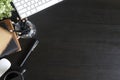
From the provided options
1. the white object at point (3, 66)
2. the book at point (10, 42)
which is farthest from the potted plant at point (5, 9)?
the white object at point (3, 66)

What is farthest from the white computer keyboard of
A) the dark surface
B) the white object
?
the white object

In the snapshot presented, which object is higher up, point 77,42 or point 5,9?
point 5,9

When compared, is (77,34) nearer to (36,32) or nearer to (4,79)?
(36,32)

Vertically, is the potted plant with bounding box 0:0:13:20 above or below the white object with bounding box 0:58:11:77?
above

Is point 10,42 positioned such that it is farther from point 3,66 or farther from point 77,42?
point 77,42

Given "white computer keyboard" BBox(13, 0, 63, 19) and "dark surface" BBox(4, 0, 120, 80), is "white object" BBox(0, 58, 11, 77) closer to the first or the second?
"dark surface" BBox(4, 0, 120, 80)

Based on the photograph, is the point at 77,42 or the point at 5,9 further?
the point at 77,42

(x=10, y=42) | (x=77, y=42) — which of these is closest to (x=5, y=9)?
(x=10, y=42)
